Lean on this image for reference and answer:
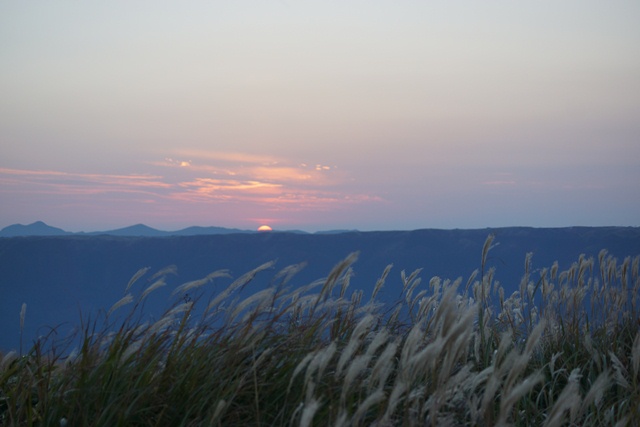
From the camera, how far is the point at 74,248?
218 ft

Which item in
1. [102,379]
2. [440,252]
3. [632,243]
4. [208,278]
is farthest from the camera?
[440,252]

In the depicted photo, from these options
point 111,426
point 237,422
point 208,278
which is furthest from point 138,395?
point 208,278

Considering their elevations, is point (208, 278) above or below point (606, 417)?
above

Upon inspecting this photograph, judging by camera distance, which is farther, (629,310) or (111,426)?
(629,310)

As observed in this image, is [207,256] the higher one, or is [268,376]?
[268,376]

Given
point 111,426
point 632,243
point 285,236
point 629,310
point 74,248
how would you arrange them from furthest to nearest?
point 74,248 → point 285,236 → point 632,243 → point 629,310 → point 111,426

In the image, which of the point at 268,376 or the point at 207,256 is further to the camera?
the point at 207,256

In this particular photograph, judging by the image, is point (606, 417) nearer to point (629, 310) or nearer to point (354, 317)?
point (354, 317)

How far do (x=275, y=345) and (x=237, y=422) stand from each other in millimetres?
773

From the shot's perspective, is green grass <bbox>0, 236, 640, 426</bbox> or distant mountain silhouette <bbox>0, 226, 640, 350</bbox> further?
distant mountain silhouette <bbox>0, 226, 640, 350</bbox>

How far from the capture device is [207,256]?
62.1 meters

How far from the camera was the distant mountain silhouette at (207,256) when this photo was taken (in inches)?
1984

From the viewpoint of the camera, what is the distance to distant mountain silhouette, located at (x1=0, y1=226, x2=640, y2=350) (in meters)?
50.4

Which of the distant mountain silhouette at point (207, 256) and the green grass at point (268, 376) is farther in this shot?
the distant mountain silhouette at point (207, 256)
